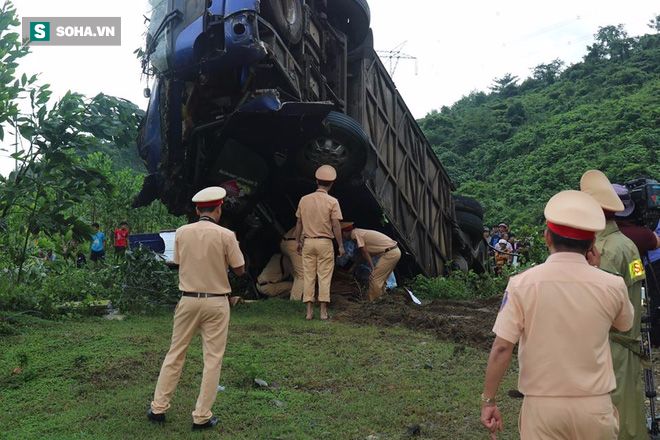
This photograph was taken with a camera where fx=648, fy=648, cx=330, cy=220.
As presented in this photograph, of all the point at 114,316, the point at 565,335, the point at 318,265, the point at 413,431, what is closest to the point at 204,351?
the point at 413,431

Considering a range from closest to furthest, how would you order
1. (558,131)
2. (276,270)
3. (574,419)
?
(574,419) < (276,270) < (558,131)

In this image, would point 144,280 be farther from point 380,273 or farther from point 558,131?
point 558,131

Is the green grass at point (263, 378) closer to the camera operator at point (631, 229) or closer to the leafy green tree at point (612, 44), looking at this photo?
the camera operator at point (631, 229)

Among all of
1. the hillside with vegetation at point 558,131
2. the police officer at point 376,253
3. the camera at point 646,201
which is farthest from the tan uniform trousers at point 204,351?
the hillside with vegetation at point 558,131

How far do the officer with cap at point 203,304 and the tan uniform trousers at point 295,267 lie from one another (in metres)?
4.22

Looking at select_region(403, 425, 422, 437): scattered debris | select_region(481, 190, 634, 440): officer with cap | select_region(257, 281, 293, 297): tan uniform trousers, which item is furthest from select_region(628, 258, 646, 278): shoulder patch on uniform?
select_region(257, 281, 293, 297): tan uniform trousers

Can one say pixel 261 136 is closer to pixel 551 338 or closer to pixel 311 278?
pixel 311 278

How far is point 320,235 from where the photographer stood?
299 inches

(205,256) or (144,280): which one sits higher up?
(205,256)

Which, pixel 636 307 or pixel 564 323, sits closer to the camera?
pixel 564 323

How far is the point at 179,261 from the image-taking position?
14.3ft

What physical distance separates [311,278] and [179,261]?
3.32 m

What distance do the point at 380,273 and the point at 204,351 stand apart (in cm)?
508

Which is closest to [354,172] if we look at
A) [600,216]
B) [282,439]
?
[282,439]
